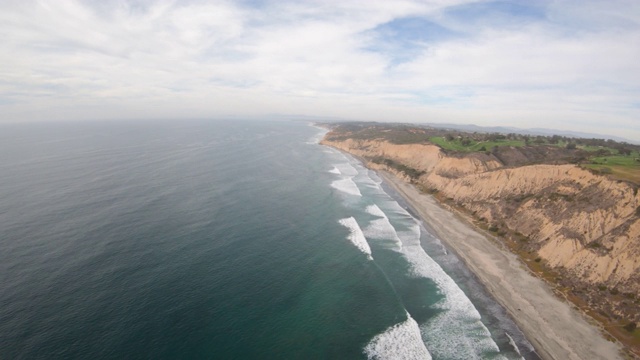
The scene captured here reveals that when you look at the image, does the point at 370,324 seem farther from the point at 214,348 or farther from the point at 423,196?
the point at 423,196

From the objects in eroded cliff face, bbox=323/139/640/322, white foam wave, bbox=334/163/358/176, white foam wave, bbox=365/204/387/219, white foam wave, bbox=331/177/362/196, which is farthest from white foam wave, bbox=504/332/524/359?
white foam wave, bbox=334/163/358/176

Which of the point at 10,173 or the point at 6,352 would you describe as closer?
the point at 6,352

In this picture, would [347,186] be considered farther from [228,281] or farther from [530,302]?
Answer: [530,302]

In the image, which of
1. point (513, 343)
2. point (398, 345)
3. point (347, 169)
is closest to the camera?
point (398, 345)

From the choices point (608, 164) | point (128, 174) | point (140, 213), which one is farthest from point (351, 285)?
point (128, 174)

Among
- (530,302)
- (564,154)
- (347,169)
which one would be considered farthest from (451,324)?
(347,169)

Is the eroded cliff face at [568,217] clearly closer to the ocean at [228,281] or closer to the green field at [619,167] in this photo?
the green field at [619,167]

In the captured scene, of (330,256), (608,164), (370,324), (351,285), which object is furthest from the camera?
(608,164)
